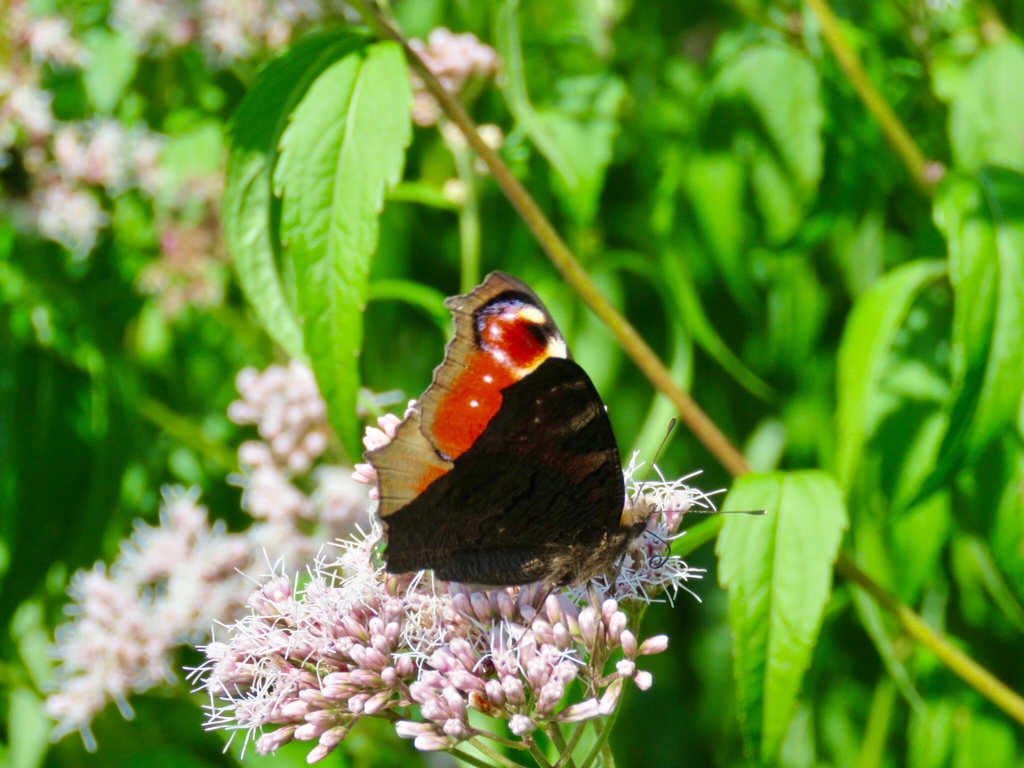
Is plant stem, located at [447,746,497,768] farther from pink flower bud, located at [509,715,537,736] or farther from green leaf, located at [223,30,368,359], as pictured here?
green leaf, located at [223,30,368,359]

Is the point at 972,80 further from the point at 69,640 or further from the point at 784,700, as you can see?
the point at 69,640

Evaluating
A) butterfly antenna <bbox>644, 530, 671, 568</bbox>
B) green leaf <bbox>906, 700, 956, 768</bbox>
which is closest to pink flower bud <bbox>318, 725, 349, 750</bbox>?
butterfly antenna <bbox>644, 530, 671, 568</bbox>

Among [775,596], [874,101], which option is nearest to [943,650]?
[775,596]

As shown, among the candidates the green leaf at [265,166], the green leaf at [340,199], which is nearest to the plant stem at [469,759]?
the green leaf at [340,199]

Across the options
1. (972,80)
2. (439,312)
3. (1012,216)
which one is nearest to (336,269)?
(439,312)

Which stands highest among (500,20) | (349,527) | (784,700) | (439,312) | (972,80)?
(500,20)
